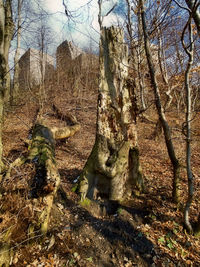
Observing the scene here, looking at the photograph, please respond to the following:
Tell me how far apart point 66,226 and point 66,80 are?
13.8 meters

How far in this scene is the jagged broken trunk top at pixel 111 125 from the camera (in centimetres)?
341

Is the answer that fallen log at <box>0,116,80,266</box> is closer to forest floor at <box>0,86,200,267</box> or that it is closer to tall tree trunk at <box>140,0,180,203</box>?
forest floor at <box>0,86,200,267</box>

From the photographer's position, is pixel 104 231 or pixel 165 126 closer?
pixel 104 231

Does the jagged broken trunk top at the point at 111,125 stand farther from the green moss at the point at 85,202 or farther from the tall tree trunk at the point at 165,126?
the tall tree trunk at the point at 165,126

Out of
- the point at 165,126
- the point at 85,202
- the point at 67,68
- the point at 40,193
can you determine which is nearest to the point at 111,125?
the point at 165,126

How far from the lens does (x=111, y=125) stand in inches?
139

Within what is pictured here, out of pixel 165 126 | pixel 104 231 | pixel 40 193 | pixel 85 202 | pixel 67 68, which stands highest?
pixel 67 68

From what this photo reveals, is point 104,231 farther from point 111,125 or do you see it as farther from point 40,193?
point 111,125

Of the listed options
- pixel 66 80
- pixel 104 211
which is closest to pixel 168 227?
pixel 104 211

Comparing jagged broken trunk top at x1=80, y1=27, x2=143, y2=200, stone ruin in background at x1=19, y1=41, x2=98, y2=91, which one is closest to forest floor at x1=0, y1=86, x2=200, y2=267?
jagged broken trunk top at x1=80, y1=27, x2=143, y2=200

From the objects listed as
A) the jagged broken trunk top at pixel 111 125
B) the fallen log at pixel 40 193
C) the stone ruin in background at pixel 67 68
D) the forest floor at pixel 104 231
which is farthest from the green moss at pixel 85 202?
the stone ruin in background at pixel 67 68

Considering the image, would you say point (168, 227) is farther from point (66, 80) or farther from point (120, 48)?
point (66, 80)

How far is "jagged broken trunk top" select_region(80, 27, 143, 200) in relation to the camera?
341 cm

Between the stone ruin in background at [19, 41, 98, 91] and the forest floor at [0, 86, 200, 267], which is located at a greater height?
the stone ruin in background at [19, 41, 98, 91]
